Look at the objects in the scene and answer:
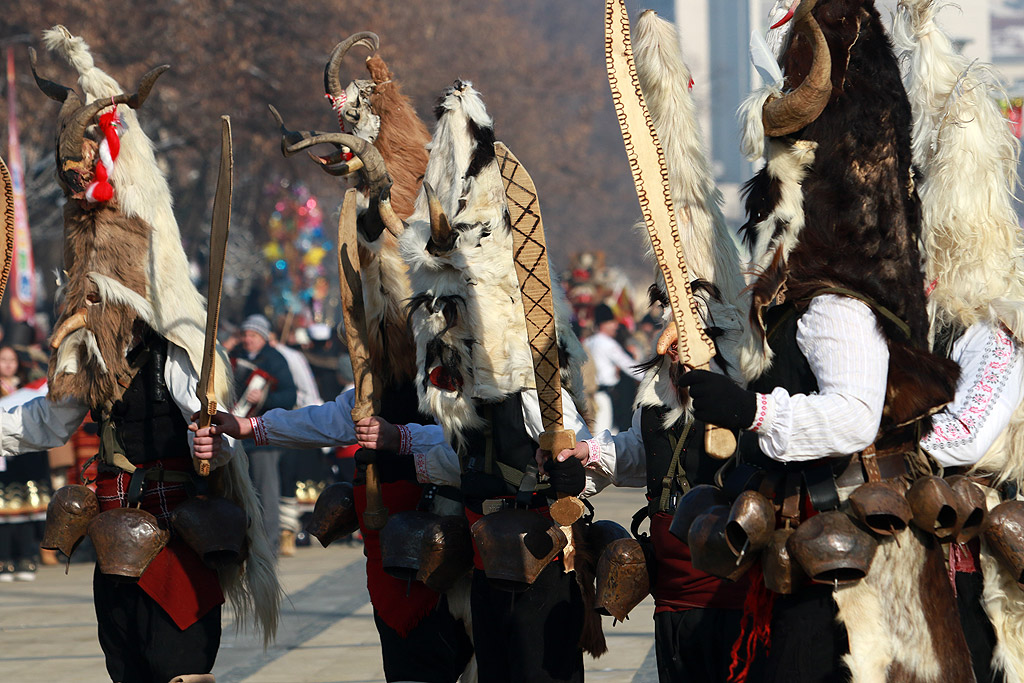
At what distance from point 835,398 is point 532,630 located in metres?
1.48

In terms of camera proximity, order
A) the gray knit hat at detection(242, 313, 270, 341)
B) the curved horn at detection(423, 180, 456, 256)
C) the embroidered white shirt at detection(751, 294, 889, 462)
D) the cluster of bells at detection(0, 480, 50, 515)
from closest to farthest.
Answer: the embroidered white shirt at detection(751, 294, 889, 462) < the curved horn at detection(423, 180, 456, 256) < the cluster of bells at detection(0, 480, 50, 515) < the gray knit hat at detection(242, 313, 270, 341)

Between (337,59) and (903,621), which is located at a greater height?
(337,59)

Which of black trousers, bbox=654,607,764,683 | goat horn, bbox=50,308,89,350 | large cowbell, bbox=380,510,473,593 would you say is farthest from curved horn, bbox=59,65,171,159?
black trousers, bbox=654,607,764,683

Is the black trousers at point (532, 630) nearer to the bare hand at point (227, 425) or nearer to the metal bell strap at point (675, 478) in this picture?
the metal bell strap at point (675, 478)

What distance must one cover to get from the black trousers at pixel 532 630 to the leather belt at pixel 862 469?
1.26 meters

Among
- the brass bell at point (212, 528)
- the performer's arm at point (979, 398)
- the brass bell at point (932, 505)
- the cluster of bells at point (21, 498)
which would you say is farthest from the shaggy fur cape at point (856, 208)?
the cluster of bells at point (21, 498)

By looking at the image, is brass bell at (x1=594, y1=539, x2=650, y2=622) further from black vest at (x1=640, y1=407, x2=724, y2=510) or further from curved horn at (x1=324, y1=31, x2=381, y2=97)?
curved horn at (x1=324, y1=31, x2=381, y2=97)

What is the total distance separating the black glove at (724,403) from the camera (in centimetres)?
299

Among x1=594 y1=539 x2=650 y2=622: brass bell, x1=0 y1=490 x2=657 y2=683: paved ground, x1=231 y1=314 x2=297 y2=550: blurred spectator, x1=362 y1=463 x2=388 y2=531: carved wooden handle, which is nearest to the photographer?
x1=594 y1=539 x2=650 y2=622: brass bell

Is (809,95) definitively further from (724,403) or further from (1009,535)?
(1009,535)

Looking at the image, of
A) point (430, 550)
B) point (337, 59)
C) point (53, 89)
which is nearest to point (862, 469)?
point (430, 550)

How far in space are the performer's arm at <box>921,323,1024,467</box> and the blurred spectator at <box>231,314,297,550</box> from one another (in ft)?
22.1

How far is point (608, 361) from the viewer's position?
15234 millimetres

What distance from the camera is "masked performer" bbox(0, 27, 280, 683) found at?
4531 mm
